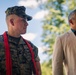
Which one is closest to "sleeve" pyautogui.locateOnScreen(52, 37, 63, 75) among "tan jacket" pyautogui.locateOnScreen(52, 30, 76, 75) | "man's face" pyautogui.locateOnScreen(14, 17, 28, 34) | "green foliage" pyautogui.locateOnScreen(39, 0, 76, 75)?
"tan jacket" pyautogui.locateOnScreen(52, 30, 76, 75)

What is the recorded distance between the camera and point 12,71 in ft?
6.29

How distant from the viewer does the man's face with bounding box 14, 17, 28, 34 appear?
6.51ft

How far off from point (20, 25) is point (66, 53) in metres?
0.41

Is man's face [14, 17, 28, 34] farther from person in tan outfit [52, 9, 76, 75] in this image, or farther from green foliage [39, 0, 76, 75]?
green foliage [39, 0, 76, 75]

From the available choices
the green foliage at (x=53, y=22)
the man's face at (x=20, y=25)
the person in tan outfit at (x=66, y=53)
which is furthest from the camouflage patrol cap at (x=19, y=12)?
the green foliage at (x=53, y=22)

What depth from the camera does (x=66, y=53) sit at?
1.97 m

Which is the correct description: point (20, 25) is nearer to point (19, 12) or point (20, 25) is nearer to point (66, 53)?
point (19, 12)

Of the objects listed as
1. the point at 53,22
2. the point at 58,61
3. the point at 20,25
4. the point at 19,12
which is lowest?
the point at 58,61

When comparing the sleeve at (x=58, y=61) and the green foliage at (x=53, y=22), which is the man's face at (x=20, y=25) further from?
the green foliage at (x=53, y=22)

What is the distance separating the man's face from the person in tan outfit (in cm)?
28

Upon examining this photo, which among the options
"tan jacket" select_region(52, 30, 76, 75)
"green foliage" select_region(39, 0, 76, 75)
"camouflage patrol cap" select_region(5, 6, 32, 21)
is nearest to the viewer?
"tan jacket" select_region(52, 30, 76, 75)

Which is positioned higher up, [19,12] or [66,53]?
[19,12]

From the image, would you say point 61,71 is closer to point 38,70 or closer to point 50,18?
point 38,70

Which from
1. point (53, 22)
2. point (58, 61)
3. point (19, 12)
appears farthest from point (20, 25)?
point (53, 22)
